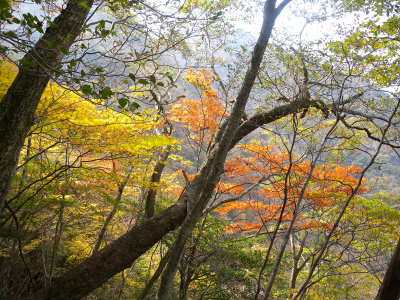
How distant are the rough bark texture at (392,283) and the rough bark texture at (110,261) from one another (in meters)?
3.35

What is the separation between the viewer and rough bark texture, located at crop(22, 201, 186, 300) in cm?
332

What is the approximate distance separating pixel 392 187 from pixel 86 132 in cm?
2844

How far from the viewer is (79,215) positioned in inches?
232

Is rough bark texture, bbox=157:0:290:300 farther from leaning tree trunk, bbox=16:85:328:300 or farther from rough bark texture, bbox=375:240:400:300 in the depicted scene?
rough bark texture, bbox=375:240:400:300

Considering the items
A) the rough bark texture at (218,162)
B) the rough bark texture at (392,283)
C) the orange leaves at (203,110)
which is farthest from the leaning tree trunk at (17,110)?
the orange leaves at (203,110)

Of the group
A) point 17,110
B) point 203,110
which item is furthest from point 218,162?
point 203,110

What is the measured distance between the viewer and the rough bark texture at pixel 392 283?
1.16 meters

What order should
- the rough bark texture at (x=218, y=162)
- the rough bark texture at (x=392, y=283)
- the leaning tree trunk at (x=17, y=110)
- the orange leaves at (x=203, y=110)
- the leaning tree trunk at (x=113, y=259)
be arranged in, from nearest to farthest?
the rough bark texture at (x=392, y=283), the leaning tree trunk at (x=17, y=110), the rough bark texture at (x=218, y=162), the leaning tree trunk at (x=113, y=259), the orange leaves at (x=203, y=110)

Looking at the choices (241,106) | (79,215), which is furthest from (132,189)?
(241,106)

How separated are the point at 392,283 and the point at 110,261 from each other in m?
3.62

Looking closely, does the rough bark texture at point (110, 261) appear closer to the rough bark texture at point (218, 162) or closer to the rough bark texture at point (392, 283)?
the rough bark texture at point (218, 162)

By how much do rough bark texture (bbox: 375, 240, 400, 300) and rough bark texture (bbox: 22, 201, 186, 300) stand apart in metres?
3.35

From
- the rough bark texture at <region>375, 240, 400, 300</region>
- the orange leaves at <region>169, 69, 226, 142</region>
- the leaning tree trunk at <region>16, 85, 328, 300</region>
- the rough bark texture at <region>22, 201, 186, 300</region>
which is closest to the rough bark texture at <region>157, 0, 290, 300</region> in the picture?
the leaning tree trunk at <region>16, 85, 328, 300</region>

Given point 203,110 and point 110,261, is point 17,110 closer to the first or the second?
point 110,261
